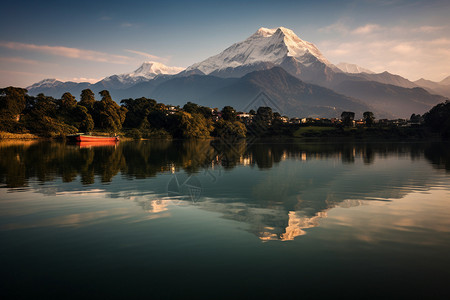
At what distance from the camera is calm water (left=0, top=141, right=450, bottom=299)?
806 centimetres

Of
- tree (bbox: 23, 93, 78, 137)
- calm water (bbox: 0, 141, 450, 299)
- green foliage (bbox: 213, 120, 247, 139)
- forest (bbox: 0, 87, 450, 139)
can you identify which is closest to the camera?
calm water (bbox: 0, 141, 450, 299)

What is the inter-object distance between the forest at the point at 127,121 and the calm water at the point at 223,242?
122m

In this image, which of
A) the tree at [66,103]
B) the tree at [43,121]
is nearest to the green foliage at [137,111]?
the tree at [66,103]

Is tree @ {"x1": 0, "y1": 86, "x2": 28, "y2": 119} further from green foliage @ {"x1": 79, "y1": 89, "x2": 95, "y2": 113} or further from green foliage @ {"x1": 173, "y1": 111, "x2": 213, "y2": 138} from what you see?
green foliage @ {"x1": 173, "y1": 111, "x2": 213, "y2": 138}

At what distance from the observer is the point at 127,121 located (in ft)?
580

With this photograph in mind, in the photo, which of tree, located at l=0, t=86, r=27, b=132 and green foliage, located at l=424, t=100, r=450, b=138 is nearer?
tree, located at l=0, t=86, r=27, b=132

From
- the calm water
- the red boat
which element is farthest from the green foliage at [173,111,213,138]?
the calm water

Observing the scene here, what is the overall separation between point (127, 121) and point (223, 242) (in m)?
178

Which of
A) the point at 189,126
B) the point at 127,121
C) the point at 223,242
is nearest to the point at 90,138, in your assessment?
the point at 189,126

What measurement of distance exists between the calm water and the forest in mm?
121584

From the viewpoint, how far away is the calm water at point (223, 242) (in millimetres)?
8062

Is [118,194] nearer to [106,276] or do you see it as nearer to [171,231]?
[171,231]

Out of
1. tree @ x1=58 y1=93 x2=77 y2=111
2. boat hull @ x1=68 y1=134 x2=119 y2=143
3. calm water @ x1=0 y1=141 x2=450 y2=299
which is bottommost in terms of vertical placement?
calm water @ x1=0 y1=141 x2=450 y2=299

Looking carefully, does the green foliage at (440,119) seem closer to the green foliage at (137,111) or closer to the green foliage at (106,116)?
the green foliage at (137,111)
